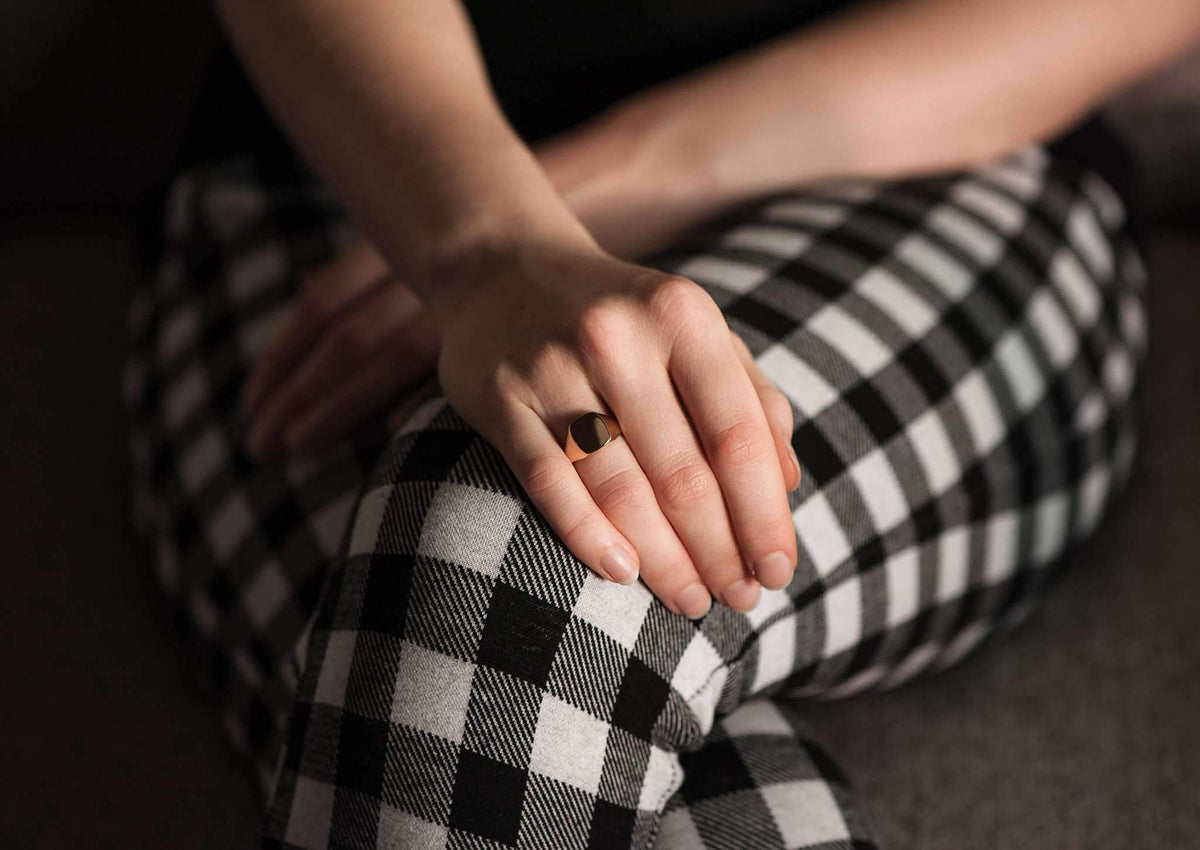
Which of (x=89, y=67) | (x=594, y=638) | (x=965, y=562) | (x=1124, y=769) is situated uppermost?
(x=89, y=67)

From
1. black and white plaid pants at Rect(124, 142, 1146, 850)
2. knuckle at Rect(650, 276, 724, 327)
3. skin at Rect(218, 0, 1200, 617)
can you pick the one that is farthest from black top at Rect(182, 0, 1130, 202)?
knuckle at Rect(650, 276, 724, 327)

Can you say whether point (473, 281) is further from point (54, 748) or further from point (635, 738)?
point (54, 748)

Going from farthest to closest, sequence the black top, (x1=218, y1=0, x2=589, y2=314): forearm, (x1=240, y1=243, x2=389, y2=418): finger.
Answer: the black top
(x1=240, y1=243, x2=389, y2=418): finger
(x1=218, y1=0, x2=589, y2=314): forearm

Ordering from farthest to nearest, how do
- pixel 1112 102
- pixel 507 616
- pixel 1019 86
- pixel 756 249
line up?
pixel 1112 102 < pixel 1019 86 < pixel 756 249 < pixel 507 616

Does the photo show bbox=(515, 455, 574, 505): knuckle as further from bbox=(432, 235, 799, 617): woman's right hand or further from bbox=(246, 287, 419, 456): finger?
bbox=(246, 287, 419, 456): finger

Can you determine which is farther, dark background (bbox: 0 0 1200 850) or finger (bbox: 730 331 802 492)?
dark background (bbox: 0 0 1200 850)

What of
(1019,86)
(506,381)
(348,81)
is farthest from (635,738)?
(1019,86)

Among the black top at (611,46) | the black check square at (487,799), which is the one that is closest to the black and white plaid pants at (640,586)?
the black check square at (487,799)

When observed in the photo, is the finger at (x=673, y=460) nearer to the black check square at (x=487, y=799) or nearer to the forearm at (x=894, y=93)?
the black check square at (x=487, y=799)

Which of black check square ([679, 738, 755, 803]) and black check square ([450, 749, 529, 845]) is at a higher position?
black check square ([450, 749, 529, 845])
